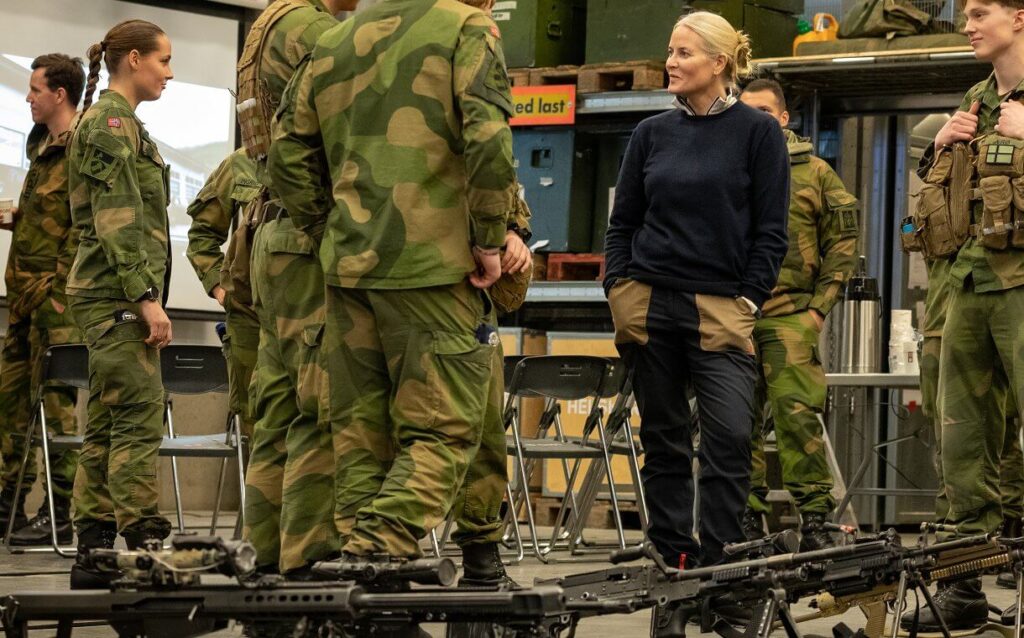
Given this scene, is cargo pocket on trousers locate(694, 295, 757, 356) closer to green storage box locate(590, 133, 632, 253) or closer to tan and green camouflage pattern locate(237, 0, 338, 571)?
tan and green camouflage pattern locate(237, 0, 338, 571)

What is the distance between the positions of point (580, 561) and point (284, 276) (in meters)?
3.69

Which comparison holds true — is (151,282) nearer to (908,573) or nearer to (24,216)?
(24,216)

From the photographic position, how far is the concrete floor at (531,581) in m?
5.32

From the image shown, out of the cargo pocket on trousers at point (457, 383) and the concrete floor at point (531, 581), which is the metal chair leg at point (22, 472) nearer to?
the concrete floor at point (531, 581)

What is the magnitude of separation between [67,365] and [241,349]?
6.84 ft

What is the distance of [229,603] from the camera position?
3291 mm

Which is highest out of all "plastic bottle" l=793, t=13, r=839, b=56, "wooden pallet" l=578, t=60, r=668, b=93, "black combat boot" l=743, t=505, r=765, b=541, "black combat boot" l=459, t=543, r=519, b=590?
"plastic bottle" l=793, t=13, r=839, b=56

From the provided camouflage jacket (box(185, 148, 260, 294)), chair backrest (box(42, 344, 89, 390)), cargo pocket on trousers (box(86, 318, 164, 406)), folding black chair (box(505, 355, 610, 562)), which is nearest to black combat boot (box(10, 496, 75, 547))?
chair backrest (box(42, 344, 89, 390))

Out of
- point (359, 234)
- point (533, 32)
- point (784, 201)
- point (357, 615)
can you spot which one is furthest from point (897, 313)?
point (357, 615)

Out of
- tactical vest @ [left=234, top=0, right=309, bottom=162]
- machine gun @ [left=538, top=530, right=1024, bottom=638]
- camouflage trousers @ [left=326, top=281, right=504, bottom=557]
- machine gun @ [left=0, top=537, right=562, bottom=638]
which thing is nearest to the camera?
machine gun @ [left=0, top=537, right=562, bottom=638]

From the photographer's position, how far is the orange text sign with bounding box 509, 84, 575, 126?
32.8ft

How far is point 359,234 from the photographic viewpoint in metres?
4.28

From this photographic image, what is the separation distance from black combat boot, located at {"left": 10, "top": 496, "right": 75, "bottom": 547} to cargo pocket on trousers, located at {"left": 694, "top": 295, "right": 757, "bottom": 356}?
415cm

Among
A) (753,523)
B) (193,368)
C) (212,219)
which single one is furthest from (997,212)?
(193,368)
